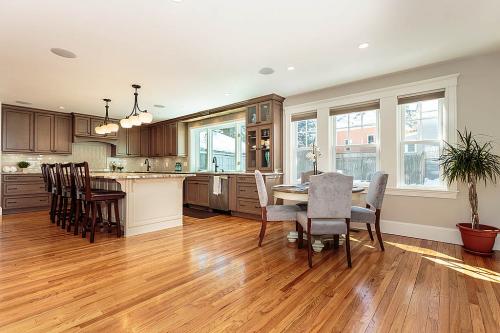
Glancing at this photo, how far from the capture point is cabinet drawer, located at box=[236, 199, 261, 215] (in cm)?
462

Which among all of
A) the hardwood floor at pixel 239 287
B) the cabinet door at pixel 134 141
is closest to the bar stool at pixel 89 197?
the hardwood floor at pixel 239 287

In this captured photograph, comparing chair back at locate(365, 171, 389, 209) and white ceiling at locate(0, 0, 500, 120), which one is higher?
white ceiling at locate(0, 0, 500, 120)

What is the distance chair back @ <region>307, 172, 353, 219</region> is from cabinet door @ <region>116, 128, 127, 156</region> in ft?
21.5

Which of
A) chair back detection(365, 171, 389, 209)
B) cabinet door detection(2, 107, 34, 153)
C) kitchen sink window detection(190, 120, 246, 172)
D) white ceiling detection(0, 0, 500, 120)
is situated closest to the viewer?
white ceiling detection(0, 0, 500, 120)

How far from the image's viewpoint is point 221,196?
5.29m

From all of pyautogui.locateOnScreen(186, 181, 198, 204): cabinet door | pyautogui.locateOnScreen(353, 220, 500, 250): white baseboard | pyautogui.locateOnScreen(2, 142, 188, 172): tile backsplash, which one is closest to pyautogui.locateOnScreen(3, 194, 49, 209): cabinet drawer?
pyautogui.locateOnScreen(2, 142, 188, 172): tile backsplash

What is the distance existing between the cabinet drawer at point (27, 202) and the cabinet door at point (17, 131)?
3.68ft

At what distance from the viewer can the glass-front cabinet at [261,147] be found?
4.84 m

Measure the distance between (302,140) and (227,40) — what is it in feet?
8.54

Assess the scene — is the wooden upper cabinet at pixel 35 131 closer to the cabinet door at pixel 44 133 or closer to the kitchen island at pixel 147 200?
the cabinet door at pixel 44 133

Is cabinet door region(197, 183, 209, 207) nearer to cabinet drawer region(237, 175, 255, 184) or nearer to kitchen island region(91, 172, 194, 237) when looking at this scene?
cabinet drawer region(237, 175, 255, 184)

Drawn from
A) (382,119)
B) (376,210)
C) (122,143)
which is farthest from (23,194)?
(382,119)

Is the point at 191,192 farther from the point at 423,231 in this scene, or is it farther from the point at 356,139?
the point at 423,231

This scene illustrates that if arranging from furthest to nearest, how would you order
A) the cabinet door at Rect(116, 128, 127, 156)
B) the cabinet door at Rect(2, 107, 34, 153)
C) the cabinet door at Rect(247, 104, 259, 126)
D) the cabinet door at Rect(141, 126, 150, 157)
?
the cabinet door at Rect(141, 126, 150, 157) < the cabinet door at Rect(116, 128, 127, 156) < the cabinet door at Rect(2, 107, 34, 153) < the cabinet door at Rect(247, 104, 259, 126)
